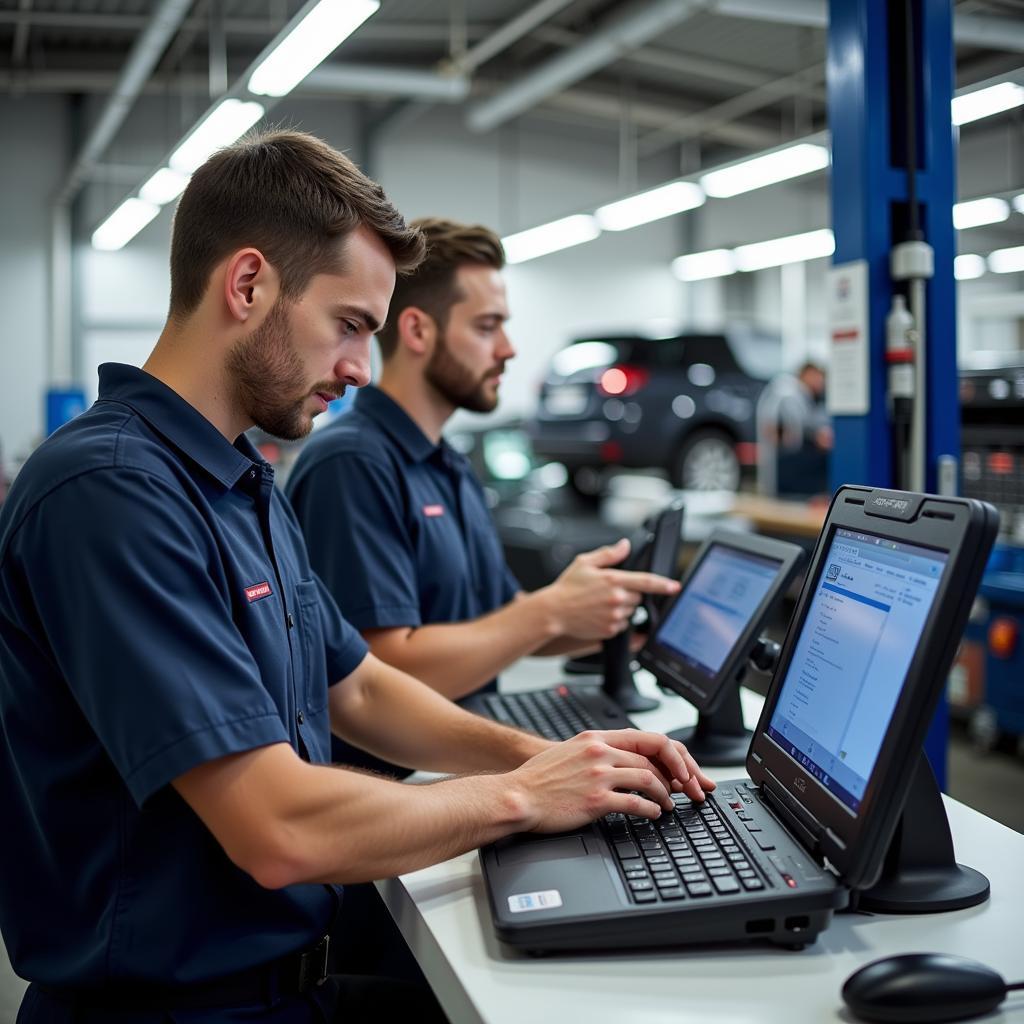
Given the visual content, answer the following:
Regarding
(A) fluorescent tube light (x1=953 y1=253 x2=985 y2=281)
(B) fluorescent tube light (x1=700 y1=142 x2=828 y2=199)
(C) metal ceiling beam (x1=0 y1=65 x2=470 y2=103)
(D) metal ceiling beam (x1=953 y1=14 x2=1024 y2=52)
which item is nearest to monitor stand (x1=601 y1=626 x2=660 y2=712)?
(D) metal ceiling beam (x1=953 y1=14 x2=1024 y2=52)

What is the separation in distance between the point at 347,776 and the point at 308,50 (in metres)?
3.50

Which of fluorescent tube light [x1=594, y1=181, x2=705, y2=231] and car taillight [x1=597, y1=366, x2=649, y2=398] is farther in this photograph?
car taillight [x1=597, y1=366, x2=649, y2=398]

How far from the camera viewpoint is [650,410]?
841 centimetres

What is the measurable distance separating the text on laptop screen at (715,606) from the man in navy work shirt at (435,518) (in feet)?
0.25

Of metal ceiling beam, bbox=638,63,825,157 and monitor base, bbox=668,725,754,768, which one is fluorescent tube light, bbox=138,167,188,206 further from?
monitor base, bbox=668,725,754,768

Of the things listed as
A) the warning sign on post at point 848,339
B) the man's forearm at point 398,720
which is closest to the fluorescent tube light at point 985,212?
the warning sign on post at point 848,339

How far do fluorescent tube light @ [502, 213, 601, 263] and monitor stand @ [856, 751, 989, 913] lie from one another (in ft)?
21.9

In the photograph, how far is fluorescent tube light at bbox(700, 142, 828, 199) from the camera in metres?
5.29

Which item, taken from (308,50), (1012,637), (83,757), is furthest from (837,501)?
(308,50)

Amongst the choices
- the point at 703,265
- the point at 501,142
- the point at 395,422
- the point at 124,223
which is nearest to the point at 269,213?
the point at 395,422

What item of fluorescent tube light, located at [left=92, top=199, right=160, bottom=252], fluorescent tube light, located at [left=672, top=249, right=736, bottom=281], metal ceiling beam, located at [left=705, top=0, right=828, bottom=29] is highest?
metal ceiling beam, located at [left=705, top=0, right=828, bottom=29]

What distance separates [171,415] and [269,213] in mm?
245

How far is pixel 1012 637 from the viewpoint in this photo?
3.78 metres

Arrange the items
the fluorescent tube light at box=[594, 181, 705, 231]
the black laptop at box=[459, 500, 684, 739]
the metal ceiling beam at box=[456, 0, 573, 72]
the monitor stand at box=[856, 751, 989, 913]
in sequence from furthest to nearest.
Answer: the metal ceiling beam at box=[456, 0, 573, 72]
the fluorescent tube light at box=[594, 181, 705, 231]
the black laptop at box=[459, 500, 684, 739]
the monitor stand at box=[856, 751, 989, 913]
